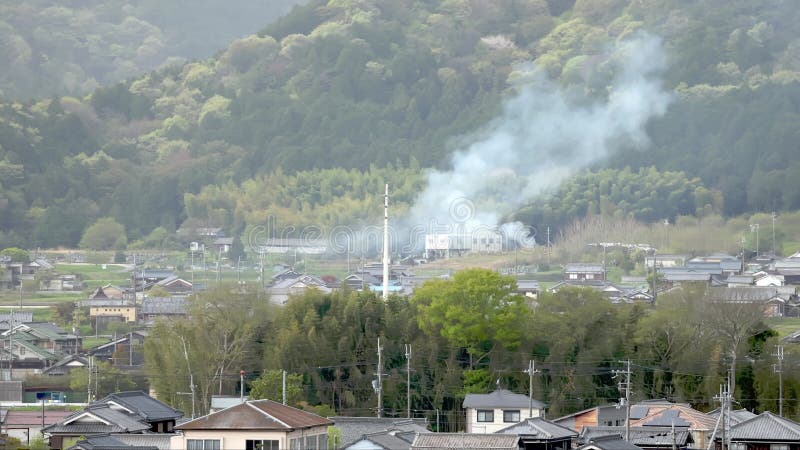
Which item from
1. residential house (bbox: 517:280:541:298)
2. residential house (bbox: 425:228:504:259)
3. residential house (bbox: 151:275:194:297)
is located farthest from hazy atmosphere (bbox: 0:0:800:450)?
residential house (bbox: 517:280:541:298)

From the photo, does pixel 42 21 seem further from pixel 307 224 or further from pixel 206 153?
pixel 307 224

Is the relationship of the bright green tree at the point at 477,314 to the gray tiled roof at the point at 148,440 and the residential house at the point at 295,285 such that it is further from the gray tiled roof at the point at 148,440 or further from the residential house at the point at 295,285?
the residential house at the point at 295,285

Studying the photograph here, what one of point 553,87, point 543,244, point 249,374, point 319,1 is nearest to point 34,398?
point 249,374

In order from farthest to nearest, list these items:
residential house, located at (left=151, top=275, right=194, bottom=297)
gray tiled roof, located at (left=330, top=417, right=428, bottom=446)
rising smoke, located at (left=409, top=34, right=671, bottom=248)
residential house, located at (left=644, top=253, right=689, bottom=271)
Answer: rising smoke, located at (left=409, top=34, right=671, bottom=248) < residential house, located at (left=644, top=253, right=689, bottom=271) < residential house, located at (left=151, top=275, right=194, bottom=297) < gray tiled roof, located at (left=330, top=417, right=428, bottom=446)

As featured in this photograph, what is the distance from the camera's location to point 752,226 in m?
57.9

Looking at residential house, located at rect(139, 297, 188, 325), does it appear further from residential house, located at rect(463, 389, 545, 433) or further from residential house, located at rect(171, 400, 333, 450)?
residential house, located at rect(171, 400, 333, 450)

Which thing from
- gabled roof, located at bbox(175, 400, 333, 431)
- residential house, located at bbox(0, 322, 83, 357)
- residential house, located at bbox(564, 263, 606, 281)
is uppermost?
residential house, located at bbox(564, 263, 606, 281)

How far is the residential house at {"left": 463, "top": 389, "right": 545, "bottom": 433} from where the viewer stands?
94.7 feet

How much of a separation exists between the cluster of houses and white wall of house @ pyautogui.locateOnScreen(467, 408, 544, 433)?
16 mm

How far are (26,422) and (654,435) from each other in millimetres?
10815

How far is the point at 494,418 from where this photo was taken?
95.6 feet

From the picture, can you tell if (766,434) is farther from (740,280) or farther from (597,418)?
(740,280)

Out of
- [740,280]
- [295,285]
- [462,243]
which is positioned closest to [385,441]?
[295,285]

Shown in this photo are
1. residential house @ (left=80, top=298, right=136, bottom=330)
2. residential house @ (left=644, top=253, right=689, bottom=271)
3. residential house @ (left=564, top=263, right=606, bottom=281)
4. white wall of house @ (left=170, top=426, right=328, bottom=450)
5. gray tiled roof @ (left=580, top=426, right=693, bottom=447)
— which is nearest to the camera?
white wall of house @ (left=170, top=426, right=328, bottom=450)
